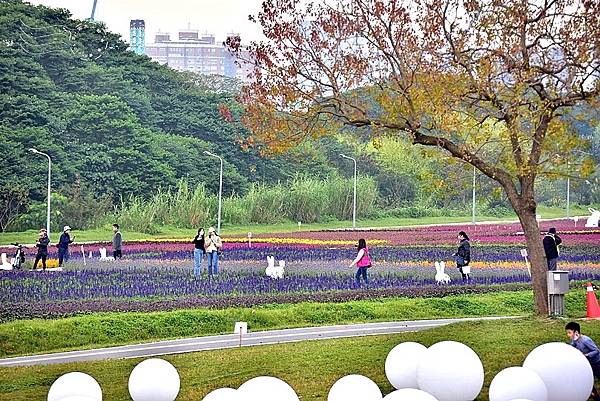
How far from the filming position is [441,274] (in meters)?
18.7

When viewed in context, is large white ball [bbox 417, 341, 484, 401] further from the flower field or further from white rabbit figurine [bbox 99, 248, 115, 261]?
white rabbit figurine [bbox 99, 248, 115, 261]

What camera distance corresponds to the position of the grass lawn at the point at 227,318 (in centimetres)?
1550

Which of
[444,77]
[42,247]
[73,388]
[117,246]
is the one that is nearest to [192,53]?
[117,246]

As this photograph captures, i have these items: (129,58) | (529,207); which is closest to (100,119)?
(129,58)

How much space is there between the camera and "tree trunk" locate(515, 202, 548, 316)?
579 inches

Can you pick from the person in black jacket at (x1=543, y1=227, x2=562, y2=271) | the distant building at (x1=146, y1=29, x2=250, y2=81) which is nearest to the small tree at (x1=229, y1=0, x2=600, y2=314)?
the distant building at (x1=146, y1=29, x2=250, y2=81)

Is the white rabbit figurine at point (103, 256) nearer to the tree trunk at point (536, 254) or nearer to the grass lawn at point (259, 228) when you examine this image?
the grass lawn at point (259, 228)

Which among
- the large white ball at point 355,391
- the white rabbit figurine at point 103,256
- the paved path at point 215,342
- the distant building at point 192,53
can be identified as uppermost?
the distant building at point 192,53

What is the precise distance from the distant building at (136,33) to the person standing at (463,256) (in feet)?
19.4

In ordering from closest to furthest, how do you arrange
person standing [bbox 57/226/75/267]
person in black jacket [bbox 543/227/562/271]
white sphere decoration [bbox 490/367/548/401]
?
white sphere decoration [bbox 490/367/548/401]
person standing [bbox 57/226/75/267]
person in black jacket [bbox 543/227/562/271]

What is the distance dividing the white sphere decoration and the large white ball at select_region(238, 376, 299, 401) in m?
1.60

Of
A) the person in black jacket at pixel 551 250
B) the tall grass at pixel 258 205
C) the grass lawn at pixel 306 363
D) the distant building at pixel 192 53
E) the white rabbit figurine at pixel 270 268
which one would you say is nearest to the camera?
the grass lawn at pixel 306 363

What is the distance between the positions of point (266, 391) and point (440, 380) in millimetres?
1736

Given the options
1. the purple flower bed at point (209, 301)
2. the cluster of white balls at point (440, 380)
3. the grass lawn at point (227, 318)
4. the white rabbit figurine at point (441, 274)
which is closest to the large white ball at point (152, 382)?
the cluster of white balls at point (440, 380)
